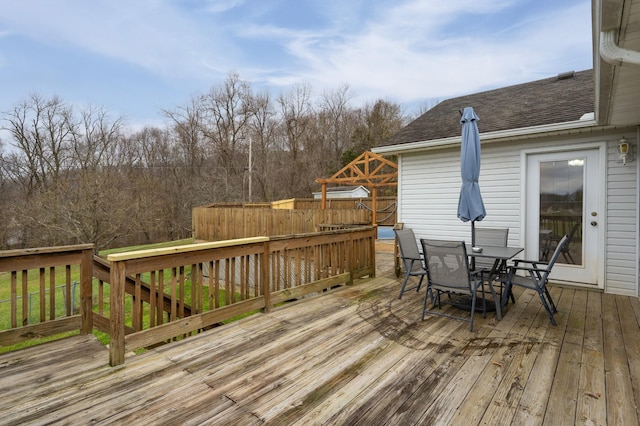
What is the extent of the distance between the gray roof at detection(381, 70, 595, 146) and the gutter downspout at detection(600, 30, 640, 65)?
2.96m

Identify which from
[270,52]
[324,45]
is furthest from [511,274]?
[270,52]

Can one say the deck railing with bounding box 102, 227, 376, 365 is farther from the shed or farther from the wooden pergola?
the shed

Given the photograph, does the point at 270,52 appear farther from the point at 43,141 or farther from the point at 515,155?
the point at 515,155

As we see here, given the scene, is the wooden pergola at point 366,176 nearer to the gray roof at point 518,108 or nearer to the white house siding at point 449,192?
the gray roof at point 518,108

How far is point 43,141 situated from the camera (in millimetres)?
18078

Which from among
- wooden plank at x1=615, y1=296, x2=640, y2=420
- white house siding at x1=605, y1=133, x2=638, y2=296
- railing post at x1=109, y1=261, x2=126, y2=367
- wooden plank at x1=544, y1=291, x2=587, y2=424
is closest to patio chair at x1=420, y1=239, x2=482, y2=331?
wooden plank at x1=544, y1=291, x2=587, y2=424

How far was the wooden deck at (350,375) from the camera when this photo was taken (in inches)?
77.1

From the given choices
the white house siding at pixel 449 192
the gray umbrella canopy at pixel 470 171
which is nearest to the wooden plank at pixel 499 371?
the gray umbrella canopy at pixel 470 171

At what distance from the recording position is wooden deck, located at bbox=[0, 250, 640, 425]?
6.43 feet

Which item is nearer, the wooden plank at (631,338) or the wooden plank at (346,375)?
the wooden plank at (346,375)

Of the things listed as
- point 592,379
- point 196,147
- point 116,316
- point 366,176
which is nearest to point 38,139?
point 196,147

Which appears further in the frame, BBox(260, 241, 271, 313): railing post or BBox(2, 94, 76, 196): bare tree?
BBox(2, 94, 76, 196): bare tree

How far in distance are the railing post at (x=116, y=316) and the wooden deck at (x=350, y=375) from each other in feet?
0.32

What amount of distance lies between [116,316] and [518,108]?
6.98 m
